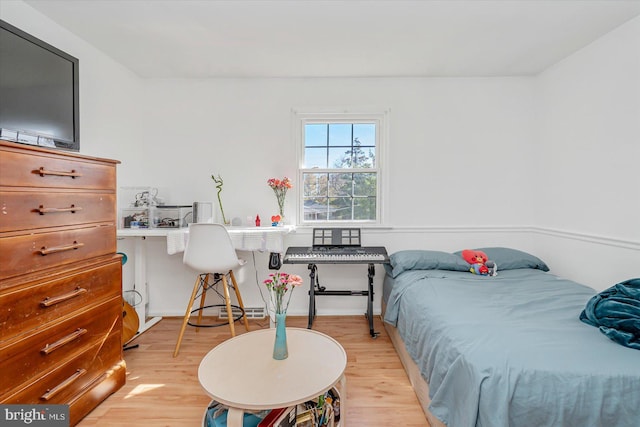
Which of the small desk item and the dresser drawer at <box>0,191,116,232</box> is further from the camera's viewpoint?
the small desk item

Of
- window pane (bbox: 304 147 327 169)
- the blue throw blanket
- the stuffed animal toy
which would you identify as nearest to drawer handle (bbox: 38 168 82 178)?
window pane (bbox: 304 147 327 169)

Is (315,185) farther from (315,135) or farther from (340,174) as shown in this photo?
(315,135)

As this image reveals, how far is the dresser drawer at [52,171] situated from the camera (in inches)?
54.2

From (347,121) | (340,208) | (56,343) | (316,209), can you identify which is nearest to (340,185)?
(340,208)

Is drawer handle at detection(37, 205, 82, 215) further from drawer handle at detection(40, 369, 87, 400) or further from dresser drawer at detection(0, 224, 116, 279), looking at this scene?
drawer handle at detection(40, 369, 87, 400)

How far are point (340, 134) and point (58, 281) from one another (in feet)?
8.66

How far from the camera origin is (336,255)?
2.77 metres

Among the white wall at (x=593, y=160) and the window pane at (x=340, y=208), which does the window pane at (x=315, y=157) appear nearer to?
the window pane at (x=340, y=208)

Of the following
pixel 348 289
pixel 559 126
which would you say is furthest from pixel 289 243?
pixel 559 126

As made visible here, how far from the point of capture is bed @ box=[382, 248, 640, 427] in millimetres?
→ 1108

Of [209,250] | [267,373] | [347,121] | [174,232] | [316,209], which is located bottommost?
[267,373]

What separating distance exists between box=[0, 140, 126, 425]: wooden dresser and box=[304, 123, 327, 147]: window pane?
1882mm

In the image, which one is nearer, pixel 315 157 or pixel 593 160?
pixel 593 160

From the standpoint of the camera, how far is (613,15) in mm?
2135
